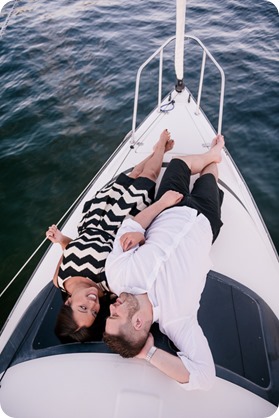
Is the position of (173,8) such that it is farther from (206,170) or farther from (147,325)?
(147,325)

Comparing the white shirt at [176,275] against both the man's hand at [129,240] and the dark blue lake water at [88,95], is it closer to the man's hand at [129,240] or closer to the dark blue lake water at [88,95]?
the man's hand at [129,240]

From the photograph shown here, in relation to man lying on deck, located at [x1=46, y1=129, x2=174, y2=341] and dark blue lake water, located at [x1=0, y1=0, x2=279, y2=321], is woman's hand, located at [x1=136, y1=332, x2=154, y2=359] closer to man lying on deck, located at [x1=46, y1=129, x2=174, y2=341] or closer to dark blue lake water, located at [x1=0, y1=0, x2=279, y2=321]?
man lying on deck, located at [x1=46, y1=129, x2=174, y2=341]

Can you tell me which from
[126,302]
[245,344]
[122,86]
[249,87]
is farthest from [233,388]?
[122,86]

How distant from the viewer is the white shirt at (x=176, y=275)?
7.37ft

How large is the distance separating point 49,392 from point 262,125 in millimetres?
5781

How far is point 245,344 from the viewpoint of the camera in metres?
2.44

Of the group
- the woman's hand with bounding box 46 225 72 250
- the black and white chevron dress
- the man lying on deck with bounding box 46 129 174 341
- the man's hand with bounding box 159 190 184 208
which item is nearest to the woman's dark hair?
the man lying on deck with bounding box 46 129 174 341

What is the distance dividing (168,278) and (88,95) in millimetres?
6268

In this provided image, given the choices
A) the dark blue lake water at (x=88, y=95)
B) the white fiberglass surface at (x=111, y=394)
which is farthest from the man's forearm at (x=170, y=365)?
the dark blue lake water at (x=88, y=95)

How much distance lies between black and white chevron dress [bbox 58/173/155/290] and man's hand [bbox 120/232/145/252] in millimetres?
343

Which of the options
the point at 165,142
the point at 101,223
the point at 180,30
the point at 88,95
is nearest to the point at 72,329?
the point at 101,223

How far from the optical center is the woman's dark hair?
2.52m

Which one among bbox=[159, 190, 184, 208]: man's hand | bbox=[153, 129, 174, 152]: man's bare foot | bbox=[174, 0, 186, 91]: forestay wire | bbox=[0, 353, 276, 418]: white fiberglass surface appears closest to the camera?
bbox=[0, 353, 276, 418]: white fiberglass surface

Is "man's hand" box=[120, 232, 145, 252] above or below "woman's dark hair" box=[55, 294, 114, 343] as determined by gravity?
above
